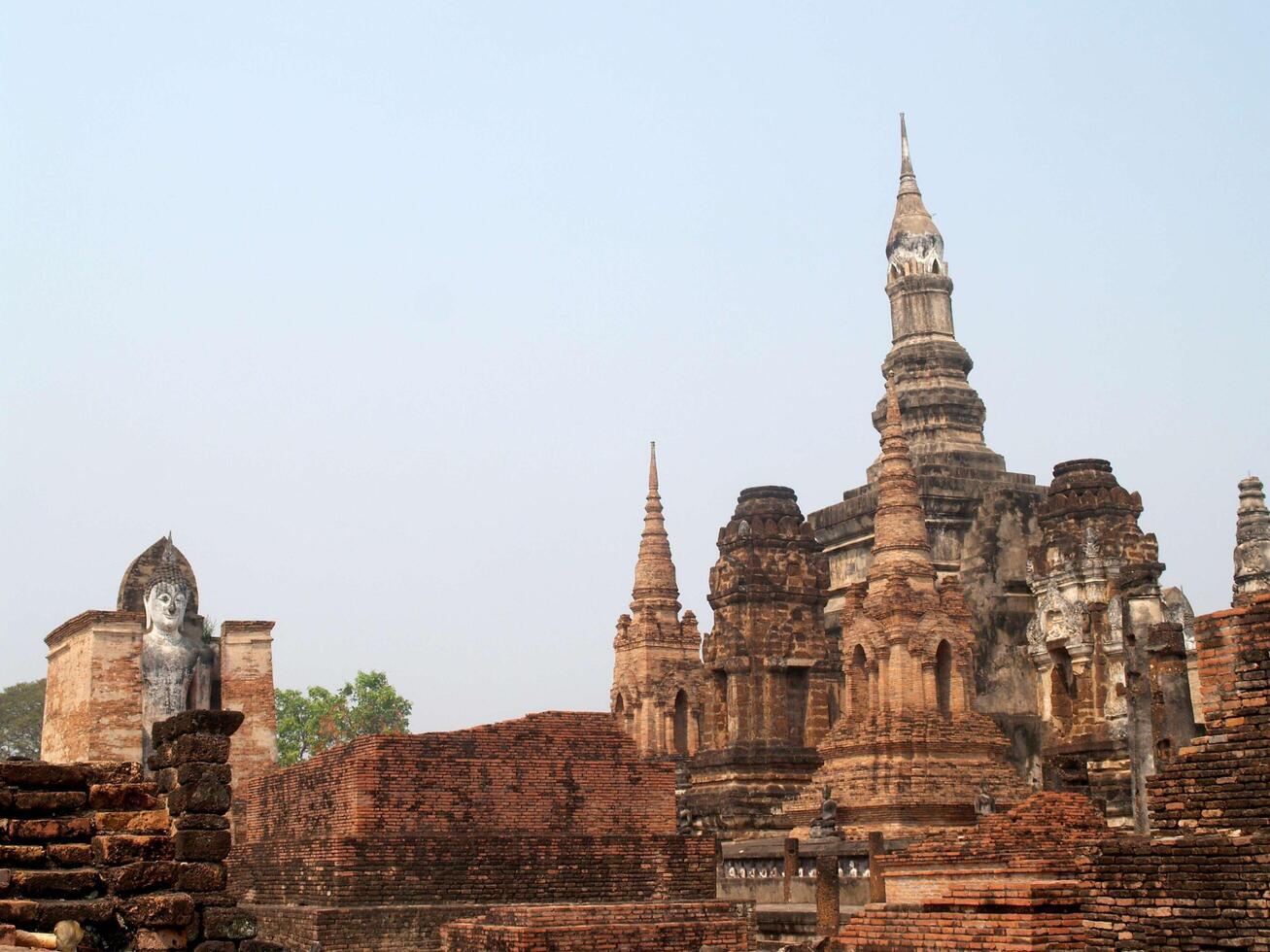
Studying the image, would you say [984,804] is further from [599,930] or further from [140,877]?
[140,877]

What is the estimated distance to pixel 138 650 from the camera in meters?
23.6

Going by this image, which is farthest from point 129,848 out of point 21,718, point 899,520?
point 21,718

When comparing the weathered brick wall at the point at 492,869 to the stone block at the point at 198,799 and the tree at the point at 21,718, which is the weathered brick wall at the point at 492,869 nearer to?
the stone block at the point at 198,799

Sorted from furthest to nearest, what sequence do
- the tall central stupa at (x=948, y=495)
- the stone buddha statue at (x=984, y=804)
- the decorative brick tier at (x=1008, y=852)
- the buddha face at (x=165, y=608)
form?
1. the tall central stupa at (x=948, y=495)
2. the stone buddha statue at (x=984, y=804)
3. the buddha face at (x=165, y=608)
4. the decorative brick tier at (x=1008, y=852)

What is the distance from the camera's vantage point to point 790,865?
81.7 ft

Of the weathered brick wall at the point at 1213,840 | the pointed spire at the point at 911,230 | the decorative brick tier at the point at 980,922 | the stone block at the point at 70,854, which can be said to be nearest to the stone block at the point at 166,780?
the stone block at the point at 70,854

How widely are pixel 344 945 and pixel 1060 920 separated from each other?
25.2 ft

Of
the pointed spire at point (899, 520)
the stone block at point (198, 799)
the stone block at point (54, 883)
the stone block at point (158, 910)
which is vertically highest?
the pointed spire at point (899, 520)

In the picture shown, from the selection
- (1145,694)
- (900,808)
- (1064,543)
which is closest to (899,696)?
(900,808)

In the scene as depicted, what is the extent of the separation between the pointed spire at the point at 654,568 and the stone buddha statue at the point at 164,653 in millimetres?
17705

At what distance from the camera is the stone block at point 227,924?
34.4 ft

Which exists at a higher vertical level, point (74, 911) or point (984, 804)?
point (984, 804)

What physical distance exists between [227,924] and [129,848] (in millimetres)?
770

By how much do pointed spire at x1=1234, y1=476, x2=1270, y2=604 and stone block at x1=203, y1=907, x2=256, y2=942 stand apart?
123ft
